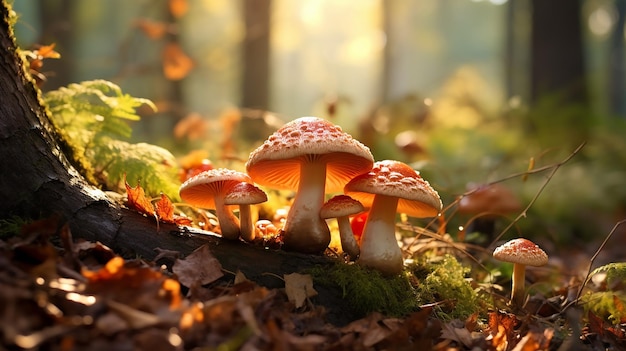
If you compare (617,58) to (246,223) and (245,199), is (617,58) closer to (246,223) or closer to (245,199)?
(246,223)

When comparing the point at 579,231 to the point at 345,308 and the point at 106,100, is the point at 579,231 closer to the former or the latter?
the point at 345,308

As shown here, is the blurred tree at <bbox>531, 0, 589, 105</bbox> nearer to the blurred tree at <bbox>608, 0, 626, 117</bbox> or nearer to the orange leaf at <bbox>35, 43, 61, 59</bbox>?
the orange leaf at <bbox>35, 43, 61, 59</bbox>

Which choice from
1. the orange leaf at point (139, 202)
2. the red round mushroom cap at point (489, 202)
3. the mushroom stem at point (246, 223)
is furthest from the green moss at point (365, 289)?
the red round mushroom cap at point (489, 202)

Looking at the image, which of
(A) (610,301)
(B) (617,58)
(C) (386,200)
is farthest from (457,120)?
(B) (617,58)

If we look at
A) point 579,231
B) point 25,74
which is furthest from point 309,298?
point 579,231

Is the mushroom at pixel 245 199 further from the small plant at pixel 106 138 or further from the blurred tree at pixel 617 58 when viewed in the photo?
the blurred tree at pixel 617 58
